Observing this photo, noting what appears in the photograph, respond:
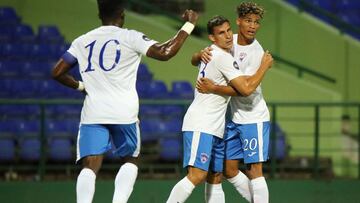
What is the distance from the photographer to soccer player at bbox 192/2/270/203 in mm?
8172

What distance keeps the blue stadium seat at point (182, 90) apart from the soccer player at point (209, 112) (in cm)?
496

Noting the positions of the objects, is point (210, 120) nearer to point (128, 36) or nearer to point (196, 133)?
point (196, 133)

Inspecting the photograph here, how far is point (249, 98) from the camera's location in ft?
27.0

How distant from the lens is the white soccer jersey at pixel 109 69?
7.55 metres

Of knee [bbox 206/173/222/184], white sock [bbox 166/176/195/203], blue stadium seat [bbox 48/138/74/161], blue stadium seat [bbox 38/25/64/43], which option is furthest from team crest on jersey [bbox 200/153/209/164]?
blue stadium seat [bbox 38/25/64/43]

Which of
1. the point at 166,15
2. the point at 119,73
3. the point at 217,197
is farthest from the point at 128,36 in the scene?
the point at 166,15

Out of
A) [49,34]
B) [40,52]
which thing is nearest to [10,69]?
[40,52]

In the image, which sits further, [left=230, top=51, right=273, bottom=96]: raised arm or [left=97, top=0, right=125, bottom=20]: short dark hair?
[left=230, top=51, right=273, bottom=96]: raised arm

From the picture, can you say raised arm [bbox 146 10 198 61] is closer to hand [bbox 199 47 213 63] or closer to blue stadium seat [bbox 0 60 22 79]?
hand [bbox 199 47 213 63]

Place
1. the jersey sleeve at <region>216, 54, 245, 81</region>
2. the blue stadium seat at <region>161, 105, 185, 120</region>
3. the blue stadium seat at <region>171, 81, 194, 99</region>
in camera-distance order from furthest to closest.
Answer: the blue stadium seat at <region>171, 81, 194, 99</region>, the blue stadium seat at <region>161, 105, 185, 120</region>, the jersey sleeve at <region>216, 54, 245, 81</region>

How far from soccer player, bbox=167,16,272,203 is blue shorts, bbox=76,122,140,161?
0.50 m

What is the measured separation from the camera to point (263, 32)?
14.5 m

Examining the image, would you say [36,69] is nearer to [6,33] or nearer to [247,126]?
[6,33]

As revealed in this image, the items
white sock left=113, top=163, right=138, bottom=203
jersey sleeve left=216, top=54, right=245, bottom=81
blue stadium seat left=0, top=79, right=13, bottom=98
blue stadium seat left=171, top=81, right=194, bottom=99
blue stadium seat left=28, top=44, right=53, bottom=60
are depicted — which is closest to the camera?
white sock left=113, top=163, right=138, bottom=203
